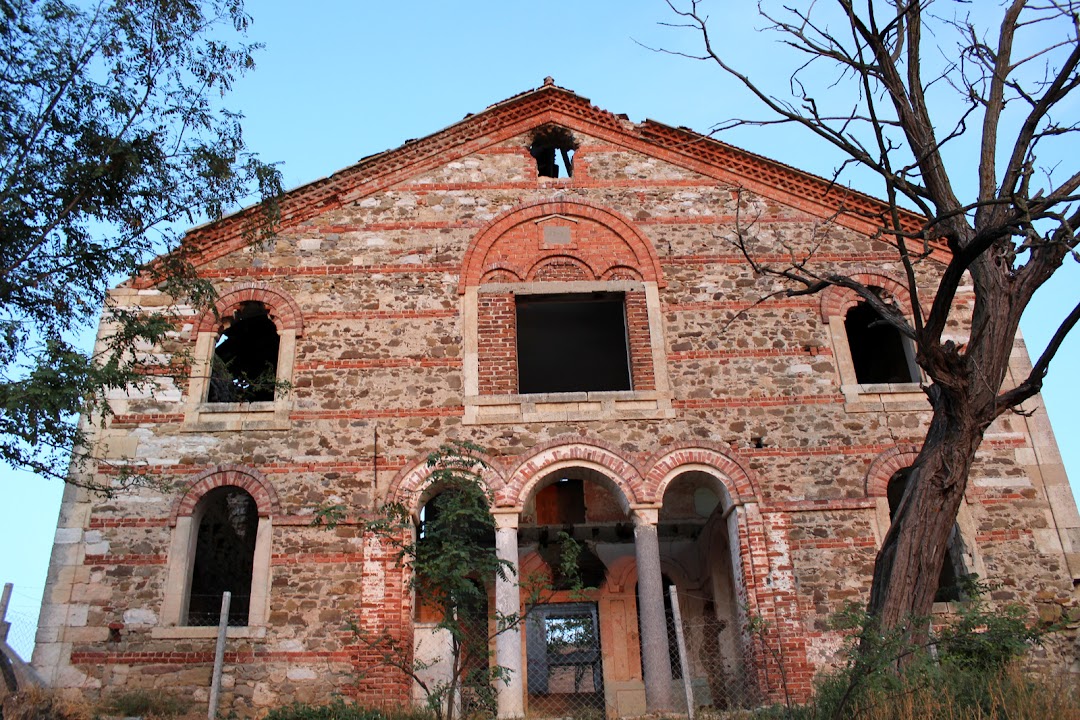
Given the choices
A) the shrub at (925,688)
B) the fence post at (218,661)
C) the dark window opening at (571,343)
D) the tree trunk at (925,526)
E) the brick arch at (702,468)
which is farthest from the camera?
the dark window opening at (571,343)

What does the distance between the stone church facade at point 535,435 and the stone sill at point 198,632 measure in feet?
0.09

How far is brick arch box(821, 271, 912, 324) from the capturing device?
13.9 metres

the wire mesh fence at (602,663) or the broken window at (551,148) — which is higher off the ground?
the broken window at (551,148)

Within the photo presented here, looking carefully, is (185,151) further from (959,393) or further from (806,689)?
(806,689)

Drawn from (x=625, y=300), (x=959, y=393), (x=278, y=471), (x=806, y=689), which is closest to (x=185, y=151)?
(x=278, y=471)

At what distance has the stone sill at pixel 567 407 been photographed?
42.6 feet

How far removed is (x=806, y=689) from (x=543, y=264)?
6914mm

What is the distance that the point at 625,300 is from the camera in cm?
1398

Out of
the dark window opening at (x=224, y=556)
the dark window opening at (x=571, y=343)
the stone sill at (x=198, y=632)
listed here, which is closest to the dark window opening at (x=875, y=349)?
the dark window opening at (x=571, y=343)

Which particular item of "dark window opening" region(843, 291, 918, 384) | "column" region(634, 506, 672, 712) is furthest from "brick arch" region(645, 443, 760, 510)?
"dark window opening" region(843, 291, 918, 384)

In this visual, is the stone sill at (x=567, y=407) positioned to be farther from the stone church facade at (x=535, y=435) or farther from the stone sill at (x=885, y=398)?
the stone sill at (x=885, y=398)

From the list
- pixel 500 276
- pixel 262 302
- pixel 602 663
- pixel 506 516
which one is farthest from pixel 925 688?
pixel 262 302

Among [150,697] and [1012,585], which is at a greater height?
[1012,585]

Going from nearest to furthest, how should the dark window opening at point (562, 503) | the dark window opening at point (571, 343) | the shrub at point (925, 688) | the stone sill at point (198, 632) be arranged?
the shrub at point (925, 688) → the stone sill at point (198, 632) → the dark window opening at point (571, 343) → the dark window opening at point (562, 503)
